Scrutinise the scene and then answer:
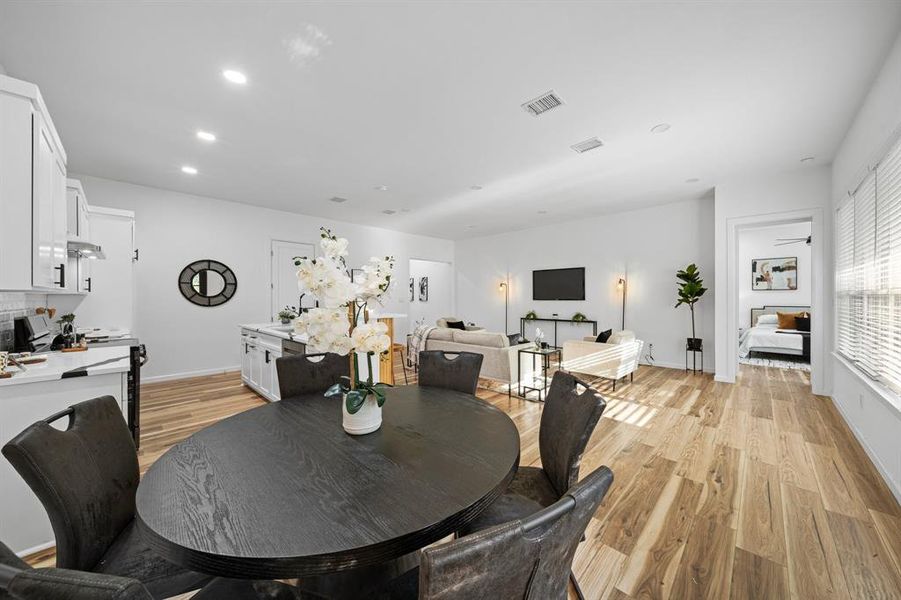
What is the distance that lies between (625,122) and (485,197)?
2.63 m

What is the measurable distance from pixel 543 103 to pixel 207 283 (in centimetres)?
546

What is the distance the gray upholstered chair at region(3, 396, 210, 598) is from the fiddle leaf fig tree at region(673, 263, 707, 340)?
6.51 meters

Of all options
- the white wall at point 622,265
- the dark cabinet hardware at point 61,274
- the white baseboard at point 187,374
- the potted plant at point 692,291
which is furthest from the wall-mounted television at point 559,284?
the dark cabinet hardware at point 61,274

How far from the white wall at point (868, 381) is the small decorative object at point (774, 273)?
4.99 metres

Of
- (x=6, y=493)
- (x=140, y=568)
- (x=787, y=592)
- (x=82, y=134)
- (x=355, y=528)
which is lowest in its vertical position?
(x=787, y=592)

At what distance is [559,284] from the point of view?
25.3 ft

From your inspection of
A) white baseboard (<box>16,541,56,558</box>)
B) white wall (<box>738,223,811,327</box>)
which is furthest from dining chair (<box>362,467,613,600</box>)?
white wall (<box>738,223,811,327</box>)

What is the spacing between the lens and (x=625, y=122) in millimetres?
3238

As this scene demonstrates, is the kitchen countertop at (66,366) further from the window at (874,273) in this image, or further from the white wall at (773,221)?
the white wall at (773,221)

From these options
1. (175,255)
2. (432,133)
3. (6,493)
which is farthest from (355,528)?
(175,255)

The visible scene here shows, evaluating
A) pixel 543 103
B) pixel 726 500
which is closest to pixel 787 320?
pixel 726 500

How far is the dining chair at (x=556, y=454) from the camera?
4.29 feet

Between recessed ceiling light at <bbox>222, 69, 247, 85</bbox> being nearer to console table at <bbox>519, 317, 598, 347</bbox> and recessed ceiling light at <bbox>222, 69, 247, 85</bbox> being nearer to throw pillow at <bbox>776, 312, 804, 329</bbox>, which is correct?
console table at <bbox>519, 317, 598, 347</bbox>

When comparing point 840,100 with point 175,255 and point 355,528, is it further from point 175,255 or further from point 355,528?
point 175,255
